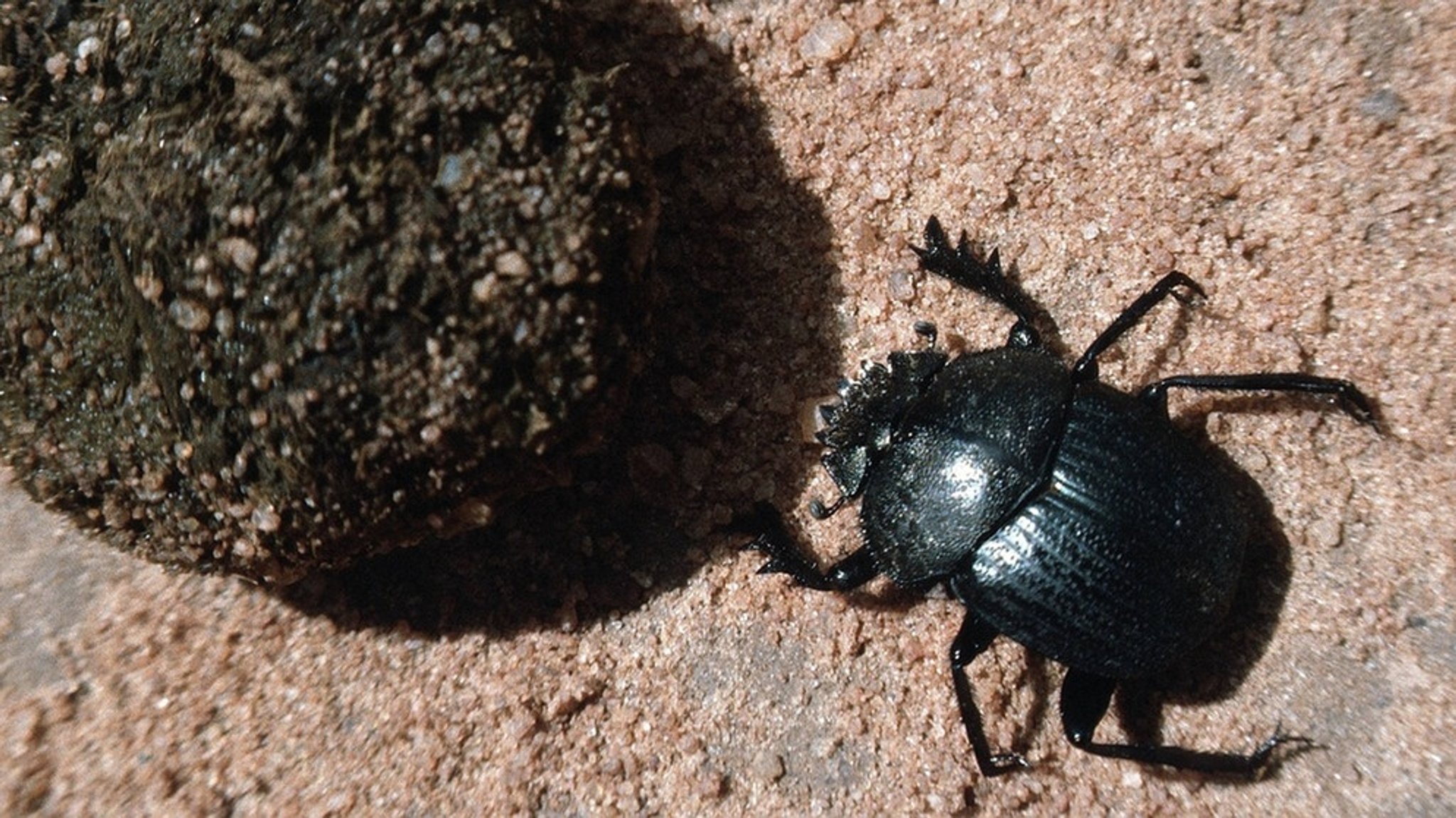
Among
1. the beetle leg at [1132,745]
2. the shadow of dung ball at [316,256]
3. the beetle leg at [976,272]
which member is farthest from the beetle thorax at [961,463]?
the shadow of dung ball at [316,256]

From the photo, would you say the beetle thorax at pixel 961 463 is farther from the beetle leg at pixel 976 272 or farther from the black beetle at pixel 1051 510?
the beetle leg at pixel 976 272

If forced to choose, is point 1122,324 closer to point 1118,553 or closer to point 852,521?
point 1118,553

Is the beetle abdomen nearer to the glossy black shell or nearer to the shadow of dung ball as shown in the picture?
the glossy black shell

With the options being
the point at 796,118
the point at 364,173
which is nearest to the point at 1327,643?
the point at 796,118

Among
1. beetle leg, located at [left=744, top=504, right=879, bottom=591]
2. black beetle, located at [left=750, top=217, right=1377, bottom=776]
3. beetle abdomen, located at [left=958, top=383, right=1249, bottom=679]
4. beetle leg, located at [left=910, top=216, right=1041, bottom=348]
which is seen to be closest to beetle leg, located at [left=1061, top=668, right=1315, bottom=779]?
black beetle, located at [left=750, top=217, right=1377, bottom=776]

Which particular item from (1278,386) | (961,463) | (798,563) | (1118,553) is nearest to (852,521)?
(798,563)
